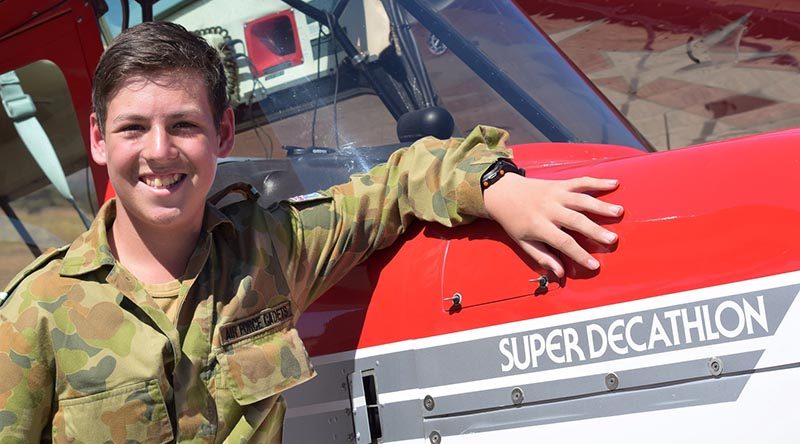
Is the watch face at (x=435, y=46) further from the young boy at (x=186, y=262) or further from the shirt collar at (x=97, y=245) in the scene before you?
the shirt collar at (x=97, y=245)

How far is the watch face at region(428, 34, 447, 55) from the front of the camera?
3336 mm

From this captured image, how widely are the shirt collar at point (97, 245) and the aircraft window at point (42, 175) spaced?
118 centimetres

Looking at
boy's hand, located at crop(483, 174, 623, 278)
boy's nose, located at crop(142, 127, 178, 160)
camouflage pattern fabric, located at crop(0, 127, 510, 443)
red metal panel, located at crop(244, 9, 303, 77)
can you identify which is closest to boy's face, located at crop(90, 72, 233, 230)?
boy's nose, located at crop(142, 127, 178, 160)

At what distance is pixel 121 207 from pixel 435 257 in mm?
703

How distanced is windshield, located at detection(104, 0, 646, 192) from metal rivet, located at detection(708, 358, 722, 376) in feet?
4.01

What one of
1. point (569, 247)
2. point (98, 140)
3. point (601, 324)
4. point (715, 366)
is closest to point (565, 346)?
point (601, 324)

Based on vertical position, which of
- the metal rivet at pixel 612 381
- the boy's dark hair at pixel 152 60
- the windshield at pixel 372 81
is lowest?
the metal rivet at pixel 612 381

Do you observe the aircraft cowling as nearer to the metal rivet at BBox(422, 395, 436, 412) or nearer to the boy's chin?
the metal rivet at BBox(422, 395, 436, 412)

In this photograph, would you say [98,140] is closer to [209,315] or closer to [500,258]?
[209,315]

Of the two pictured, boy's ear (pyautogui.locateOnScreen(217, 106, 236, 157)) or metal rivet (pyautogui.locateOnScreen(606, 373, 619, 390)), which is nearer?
metal rivet (pyautogui.locateOnScreen(606, 373, 619, 390))

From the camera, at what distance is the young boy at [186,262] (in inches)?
87.0

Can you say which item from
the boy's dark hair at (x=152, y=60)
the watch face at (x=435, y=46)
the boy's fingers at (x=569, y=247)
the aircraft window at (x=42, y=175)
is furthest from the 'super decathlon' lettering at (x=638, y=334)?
the aircraft window at (x=42, y=175)

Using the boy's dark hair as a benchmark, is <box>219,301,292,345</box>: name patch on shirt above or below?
below

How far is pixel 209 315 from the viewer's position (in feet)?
7.73
